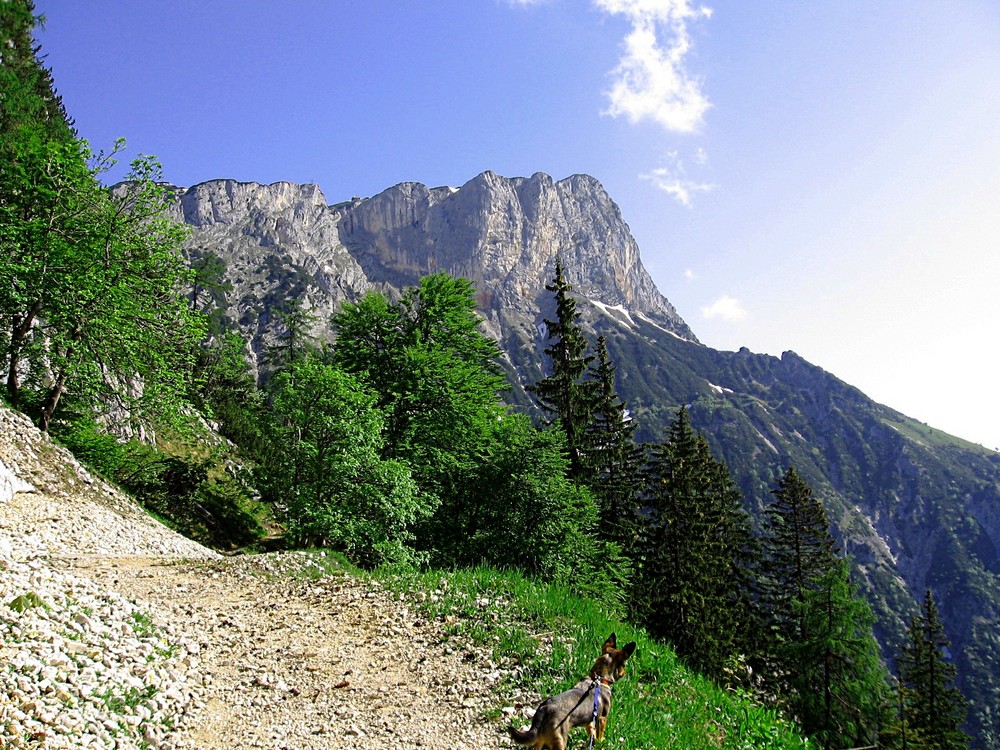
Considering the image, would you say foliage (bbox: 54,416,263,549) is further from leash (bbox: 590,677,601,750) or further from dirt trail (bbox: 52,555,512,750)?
leash (bbox: 590,677,601,750)

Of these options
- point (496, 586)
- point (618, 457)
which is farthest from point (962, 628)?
point (496, 586)

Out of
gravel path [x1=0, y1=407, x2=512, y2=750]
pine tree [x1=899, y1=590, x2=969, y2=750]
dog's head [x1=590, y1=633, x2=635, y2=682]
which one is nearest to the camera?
gravel path [x1=0, y1=407, x2=512, y2=750]

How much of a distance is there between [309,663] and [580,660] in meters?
4.04

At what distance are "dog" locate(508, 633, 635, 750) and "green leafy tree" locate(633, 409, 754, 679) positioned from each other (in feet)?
65.4

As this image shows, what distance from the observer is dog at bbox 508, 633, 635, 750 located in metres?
5.33

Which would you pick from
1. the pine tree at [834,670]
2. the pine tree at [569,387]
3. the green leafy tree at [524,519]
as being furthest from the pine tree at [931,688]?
the green leafy tree at [524,519]

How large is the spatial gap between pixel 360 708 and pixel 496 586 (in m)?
4.14

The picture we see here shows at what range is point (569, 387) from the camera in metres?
30.7

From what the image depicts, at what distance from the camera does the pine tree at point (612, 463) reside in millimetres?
32094

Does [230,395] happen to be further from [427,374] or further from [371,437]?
[371,437]

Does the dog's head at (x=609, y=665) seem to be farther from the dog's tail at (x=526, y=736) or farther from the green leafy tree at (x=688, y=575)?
the green leafy tree at (x=688, y=575)

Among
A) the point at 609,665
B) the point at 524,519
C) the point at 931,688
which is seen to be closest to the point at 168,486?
the point at 524,519

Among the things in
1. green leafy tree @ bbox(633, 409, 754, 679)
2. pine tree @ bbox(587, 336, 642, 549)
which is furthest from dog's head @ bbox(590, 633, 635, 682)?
pine tree @ bbox(587, 336, 642, 549)

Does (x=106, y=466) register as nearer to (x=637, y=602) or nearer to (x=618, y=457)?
(x=637, y=602)
